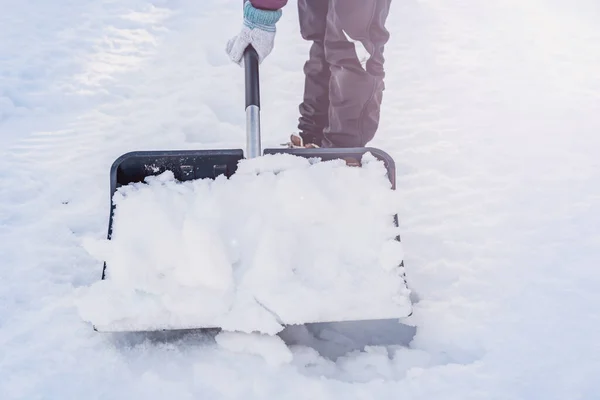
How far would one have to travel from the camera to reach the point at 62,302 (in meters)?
1.37

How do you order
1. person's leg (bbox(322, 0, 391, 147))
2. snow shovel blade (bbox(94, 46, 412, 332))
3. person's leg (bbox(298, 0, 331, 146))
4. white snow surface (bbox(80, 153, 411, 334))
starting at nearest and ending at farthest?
white snow surface (bbox(80, 153, 411, 334)) → snow shovel blade (bbox(94, 46, 412, 332)) → person's leg (bbox(322, 0, 391, 147)) → person's leg (bbox(298, 0, 331, 146))

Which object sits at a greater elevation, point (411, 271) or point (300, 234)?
point (300, 234)

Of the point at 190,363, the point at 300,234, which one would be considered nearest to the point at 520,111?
the point at 300,234

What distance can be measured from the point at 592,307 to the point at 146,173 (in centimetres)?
129

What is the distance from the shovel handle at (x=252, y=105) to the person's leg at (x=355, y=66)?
0.26m

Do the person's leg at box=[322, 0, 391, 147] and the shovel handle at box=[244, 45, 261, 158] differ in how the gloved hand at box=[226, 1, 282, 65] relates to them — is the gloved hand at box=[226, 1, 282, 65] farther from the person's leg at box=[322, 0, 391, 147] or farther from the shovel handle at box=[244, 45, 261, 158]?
the person's leg at box=[322, 0, 391, 147]

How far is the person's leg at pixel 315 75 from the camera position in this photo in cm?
189

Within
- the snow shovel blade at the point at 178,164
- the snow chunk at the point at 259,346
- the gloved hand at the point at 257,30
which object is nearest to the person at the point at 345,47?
the gloved hand at the point at 257,30

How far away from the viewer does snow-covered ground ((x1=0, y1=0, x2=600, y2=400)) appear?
1.20 metres

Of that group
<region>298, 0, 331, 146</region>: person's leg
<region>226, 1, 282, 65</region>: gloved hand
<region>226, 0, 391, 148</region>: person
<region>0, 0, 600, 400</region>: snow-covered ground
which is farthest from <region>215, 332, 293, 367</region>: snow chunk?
<region>298, 0, 331, 146</region>: person's leg

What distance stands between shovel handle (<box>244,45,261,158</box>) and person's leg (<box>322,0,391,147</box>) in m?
0.26

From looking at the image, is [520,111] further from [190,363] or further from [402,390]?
[190,363]

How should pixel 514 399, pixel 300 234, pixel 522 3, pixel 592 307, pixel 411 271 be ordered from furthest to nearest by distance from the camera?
pixel 522 3 → pixel 411 271 → pixel 592 307 → pixel 300 234 → pixel 514 399

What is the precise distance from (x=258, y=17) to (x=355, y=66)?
0.34m
